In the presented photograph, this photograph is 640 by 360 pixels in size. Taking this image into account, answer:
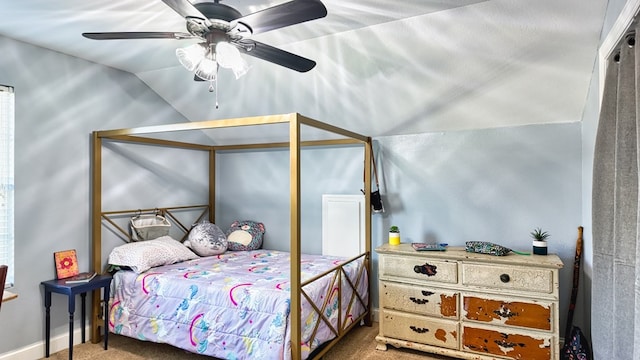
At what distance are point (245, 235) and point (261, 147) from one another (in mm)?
998

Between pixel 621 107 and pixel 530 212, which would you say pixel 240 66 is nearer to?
pixel 621 107

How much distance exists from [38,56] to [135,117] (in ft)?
2.98

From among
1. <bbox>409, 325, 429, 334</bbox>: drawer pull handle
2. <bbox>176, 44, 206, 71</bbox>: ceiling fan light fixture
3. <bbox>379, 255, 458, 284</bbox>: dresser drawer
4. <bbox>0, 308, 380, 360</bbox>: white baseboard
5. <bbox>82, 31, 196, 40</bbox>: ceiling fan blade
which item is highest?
<bbox>82, 31, 196, 40</bbox>: ceiling fan blade

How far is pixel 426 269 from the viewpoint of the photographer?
119 inches

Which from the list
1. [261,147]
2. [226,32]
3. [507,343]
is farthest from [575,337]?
[261,147]

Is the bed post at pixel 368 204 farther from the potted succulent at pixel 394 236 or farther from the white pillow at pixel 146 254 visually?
the white pillow at pixel 146 254

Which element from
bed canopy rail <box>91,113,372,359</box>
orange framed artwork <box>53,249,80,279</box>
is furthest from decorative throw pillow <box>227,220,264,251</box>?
orange framed artwork <box>53,249,80,279</box>

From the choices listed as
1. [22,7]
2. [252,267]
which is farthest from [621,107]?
[22,7]

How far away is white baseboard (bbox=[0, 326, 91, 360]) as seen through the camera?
280 centimetres

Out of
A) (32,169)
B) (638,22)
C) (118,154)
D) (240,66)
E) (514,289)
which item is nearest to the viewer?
(638,22)

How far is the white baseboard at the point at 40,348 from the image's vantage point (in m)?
2.80

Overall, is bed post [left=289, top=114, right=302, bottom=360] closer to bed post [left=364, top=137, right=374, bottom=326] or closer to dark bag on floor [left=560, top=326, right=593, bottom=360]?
bed post [left=364, top=137, right=374, bottom=326]

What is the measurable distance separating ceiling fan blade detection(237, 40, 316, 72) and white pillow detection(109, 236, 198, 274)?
2129 mm

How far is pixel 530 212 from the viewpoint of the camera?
126 inches
